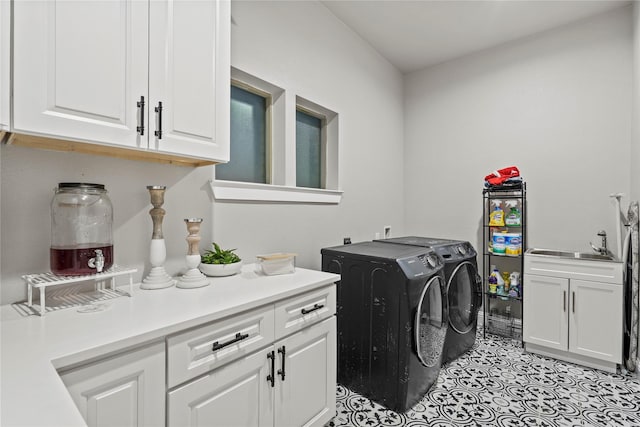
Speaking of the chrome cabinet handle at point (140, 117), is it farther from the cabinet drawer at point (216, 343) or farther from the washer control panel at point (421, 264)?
the washer control panel at point (421, 264)

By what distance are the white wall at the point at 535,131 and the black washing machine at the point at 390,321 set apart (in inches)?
63.1

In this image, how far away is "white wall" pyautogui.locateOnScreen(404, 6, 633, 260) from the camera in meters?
2.68

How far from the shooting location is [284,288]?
1409 mm

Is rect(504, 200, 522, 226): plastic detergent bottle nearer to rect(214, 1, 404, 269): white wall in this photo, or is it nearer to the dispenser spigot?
rect(214, 1, 404, 269): white wall

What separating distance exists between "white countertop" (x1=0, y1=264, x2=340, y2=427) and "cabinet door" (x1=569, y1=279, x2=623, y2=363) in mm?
2259

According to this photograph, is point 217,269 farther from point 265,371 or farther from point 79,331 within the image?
point 79,331

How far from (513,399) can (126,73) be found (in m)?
2.68

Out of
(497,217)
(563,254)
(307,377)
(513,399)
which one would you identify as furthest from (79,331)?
(563,254)

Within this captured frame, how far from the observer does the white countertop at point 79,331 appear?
62cm

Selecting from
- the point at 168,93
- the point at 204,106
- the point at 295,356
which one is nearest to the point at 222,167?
the point at 204,106

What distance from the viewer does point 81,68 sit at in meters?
1.04

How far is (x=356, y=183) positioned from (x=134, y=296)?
2.12 metres

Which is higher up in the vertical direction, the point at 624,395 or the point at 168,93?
the point at 168,93

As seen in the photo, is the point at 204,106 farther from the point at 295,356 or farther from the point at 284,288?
the point at 295,356
